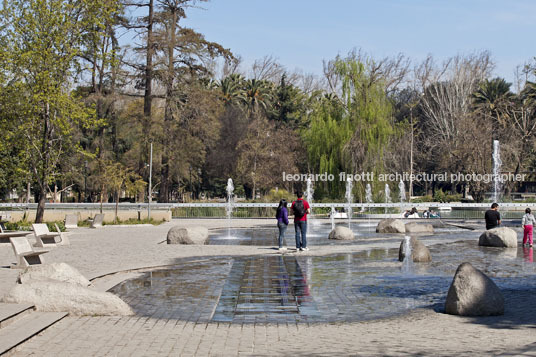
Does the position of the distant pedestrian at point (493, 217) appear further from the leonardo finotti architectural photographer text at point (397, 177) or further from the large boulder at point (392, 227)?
the leonardo finotti architectural photographer text at point (397, 177)

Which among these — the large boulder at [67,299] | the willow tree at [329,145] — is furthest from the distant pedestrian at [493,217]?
the willow tree at [329,145]

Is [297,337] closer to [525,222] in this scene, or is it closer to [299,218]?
[299,218]

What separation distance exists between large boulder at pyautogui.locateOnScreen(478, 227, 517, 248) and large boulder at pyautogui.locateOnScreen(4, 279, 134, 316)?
48.3ft

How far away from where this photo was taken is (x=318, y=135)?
54219 millimetres

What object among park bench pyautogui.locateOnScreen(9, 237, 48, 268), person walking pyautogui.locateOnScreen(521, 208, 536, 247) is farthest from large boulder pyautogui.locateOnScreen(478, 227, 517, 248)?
park bench pyautogui.locateOnScreen(9, 237, 48, 268)

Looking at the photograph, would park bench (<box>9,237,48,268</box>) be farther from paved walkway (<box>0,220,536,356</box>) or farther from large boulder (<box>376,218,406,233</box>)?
large boulder (<box>376,218,406,233</box>)

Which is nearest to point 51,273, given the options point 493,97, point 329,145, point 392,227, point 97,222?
point 392,227

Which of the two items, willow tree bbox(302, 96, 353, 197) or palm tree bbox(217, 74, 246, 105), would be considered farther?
palm tree bbox(217, 74, 246, 105)

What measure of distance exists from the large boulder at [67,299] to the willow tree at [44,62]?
1709 cm

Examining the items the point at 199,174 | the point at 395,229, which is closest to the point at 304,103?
the point at 199,174

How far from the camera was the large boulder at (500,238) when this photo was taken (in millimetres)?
20719

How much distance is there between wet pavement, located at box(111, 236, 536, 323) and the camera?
9.39 m

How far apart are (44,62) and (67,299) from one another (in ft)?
61.8

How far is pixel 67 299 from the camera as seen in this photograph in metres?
9.05
